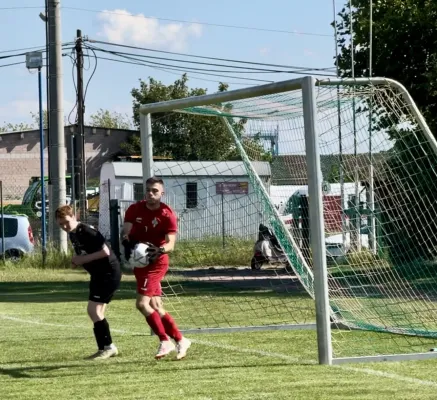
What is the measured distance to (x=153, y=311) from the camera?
10.5m

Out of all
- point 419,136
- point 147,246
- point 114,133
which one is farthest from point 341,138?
point 114,133

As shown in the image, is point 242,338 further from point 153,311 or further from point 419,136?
point 419,136

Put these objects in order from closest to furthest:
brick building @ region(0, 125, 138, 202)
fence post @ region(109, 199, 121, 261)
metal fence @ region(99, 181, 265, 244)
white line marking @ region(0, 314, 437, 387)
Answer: white line marking @ region(0, 314, 437, 387)
metal fence @ region(99, 181, 265, 244)
fence post @ region(109, 199, 121, 261)
brick building @ region(0, 125, 138, 202)

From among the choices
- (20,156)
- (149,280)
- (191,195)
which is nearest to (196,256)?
(191,195)

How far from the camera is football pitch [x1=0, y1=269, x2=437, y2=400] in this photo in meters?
8.43

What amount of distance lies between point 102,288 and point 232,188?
30.1 ft

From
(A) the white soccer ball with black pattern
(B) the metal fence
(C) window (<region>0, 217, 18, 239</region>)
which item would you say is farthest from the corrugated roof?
(C) window (<region>0, 217, 18, 239</region>)

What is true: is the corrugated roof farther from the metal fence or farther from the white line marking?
the white line marking

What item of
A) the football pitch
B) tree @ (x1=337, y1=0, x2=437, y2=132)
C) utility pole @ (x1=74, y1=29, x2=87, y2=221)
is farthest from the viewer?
utility pole @ (x1=74, y1=29, x2=87, y2=221)

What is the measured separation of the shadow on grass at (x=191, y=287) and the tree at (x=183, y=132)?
2588 millimetres

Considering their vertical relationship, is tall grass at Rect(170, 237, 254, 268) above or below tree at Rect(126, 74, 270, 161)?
below

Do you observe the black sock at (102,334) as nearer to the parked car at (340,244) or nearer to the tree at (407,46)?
the parked car at (340,244)

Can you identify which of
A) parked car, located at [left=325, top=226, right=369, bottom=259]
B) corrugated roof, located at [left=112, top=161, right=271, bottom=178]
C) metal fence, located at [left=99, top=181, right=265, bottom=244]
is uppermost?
corrugated roof, located at [left=112, top=161, right=271, bottom=178]

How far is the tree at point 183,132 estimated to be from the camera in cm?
2787
